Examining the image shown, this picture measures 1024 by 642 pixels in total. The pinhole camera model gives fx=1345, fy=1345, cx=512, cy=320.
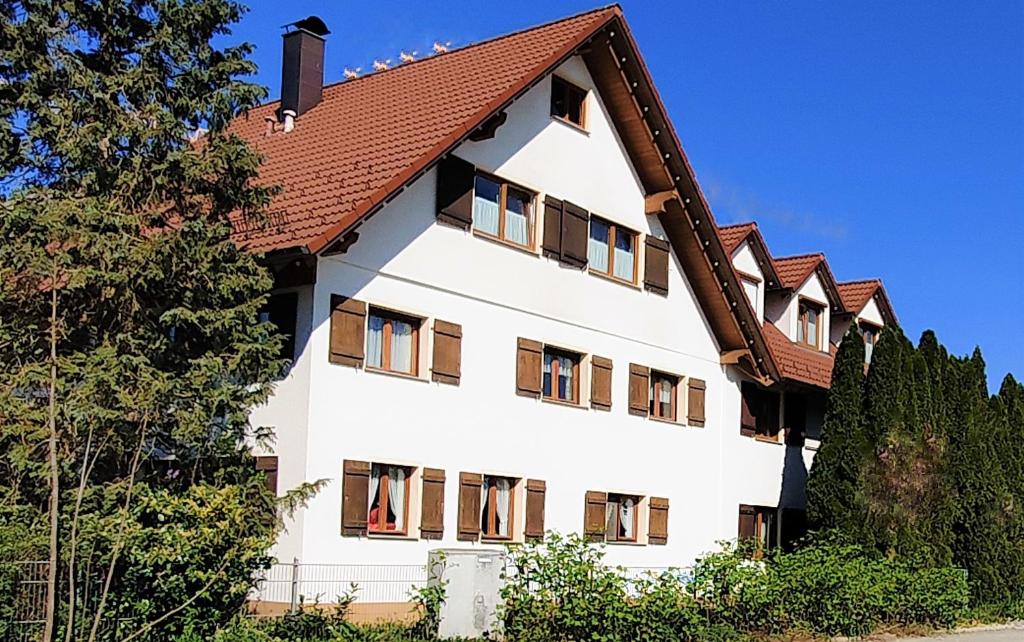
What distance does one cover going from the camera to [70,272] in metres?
13.4

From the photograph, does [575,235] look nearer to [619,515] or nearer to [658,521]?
[619,515]

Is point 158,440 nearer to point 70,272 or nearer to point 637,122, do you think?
point 70,272

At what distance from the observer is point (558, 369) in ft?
78.4

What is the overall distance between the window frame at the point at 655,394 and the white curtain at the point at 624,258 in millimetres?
1991

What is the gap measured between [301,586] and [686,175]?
38.5ft

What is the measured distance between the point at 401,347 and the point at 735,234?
42.6 ft

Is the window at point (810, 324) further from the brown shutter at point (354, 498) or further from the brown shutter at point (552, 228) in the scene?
the brown shutter at point (354, 498)

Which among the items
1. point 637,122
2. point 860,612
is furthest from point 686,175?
point 860,612

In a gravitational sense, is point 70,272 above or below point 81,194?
below

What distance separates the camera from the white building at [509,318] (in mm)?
Answer: 19094

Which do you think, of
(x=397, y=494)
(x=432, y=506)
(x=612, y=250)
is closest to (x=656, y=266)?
(x=612, y=250)

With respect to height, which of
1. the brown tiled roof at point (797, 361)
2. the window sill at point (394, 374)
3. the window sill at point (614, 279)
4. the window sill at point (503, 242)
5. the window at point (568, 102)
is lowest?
the window sill at point (394, 374)

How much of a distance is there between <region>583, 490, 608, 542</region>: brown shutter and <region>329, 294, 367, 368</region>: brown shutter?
6272 millimetres

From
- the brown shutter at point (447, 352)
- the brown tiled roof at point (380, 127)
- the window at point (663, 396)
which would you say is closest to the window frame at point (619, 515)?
the window at point (663, 396)
